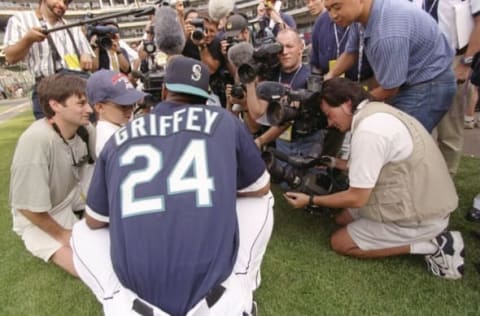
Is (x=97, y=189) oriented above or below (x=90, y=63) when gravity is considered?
below

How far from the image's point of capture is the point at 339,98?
1844 millimetres

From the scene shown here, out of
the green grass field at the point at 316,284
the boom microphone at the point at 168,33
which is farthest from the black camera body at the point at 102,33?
the green grass field at the point at 316,284

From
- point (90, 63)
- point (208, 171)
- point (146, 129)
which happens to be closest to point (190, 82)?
point (146, 129)

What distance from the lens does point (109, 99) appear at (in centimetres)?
203

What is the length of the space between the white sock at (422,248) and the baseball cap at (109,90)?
1805 mm

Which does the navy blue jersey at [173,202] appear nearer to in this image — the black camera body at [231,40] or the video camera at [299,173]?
the video camera at [299,173]

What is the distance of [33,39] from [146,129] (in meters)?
1.65

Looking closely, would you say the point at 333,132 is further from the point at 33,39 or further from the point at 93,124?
the point at 33,39

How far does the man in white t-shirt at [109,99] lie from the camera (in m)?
2.00

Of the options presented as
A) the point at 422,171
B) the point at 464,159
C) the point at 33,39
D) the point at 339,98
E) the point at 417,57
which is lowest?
the point at 464,159

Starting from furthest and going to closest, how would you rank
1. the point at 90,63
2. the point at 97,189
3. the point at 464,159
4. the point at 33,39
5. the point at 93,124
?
1. the point at 464,159
2. the point at 90,63
3. the point at 93,124
4. the point at 33,39
5. the point at 97,189

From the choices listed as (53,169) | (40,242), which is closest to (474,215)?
(53,169)

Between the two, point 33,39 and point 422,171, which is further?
A: point 33,39

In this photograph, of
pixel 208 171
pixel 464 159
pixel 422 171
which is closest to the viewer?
pixel 208 171
